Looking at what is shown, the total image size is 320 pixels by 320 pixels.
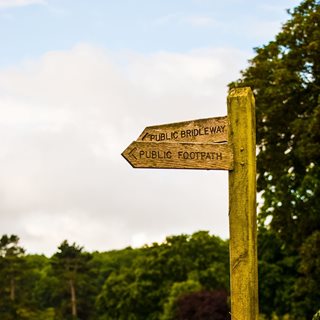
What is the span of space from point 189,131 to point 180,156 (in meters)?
0.32

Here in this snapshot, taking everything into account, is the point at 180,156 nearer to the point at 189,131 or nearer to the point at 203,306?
the point at 189,131

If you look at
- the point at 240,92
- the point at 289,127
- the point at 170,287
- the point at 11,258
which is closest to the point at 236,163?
the point at 240,92

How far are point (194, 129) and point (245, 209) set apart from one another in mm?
827

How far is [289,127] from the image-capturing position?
28.5 m

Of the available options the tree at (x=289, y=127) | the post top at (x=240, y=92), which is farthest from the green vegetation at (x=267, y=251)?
the post top at (x=240, y=92)

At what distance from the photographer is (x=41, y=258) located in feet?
486

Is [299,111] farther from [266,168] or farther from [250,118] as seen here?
[250,118]

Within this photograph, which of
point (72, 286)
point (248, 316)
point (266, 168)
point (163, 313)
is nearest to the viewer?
point (248, 316)

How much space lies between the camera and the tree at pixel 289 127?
28516 millimetres

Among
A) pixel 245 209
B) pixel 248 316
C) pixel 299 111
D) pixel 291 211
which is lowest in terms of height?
pixel 248 316

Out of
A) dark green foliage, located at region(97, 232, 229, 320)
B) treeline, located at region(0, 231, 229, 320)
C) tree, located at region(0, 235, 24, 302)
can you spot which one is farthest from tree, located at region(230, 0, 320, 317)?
tree, located at region(0, 235, 24, 302)

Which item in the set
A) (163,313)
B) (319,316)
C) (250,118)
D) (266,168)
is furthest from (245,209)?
(163,313)

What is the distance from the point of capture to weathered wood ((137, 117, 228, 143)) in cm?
771

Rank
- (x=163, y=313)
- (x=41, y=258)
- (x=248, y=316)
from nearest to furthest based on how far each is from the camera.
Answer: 1. (x=248, y=316)
2. (x=163, y=313)
3. (x=41, y=258)
